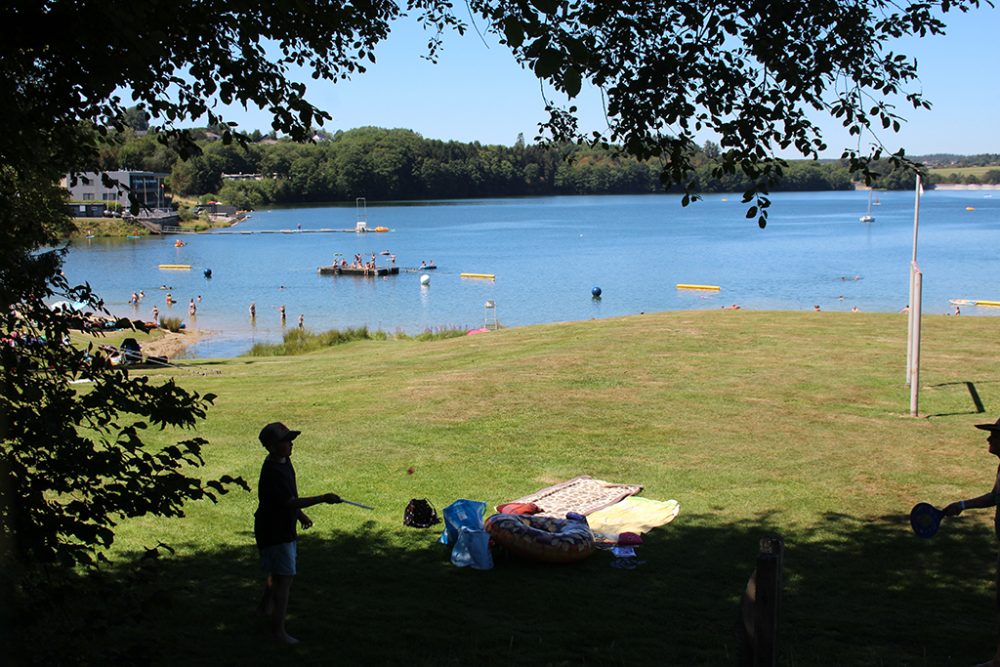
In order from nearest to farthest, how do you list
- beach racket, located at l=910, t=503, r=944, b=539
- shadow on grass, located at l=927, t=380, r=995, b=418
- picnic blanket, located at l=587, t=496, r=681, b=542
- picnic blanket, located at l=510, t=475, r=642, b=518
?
beach racket, located at l=910, t=503, r=944, b=539
picnic blanket, located at l=587, t=496, r=681, b=542
picnic blanket, located at l=510, t=475, r=642, b=518
shadow on grass, located at l=927, t=380, r=995, b=418

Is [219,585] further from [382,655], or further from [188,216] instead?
[188,216]

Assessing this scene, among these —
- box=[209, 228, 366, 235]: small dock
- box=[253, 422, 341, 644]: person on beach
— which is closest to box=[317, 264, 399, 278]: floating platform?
box=[209, 228, 366, 235]: small dock

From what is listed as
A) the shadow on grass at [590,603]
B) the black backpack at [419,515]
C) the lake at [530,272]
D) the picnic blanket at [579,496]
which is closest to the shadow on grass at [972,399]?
the shadow on grass at [590,603]

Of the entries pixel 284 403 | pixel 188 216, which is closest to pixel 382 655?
pixel 284 403

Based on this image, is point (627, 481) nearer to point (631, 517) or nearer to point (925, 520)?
point (631, 517)

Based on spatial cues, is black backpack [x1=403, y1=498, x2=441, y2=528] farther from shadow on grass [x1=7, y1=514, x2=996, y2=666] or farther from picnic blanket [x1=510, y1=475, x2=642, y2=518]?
picnic blanket [x1=510, y1=475, x2=642, y2=518]

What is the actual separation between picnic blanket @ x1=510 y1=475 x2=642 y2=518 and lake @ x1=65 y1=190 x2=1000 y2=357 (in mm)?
26594

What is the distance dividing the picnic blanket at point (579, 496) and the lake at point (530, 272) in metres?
26.6

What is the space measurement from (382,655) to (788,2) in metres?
5.38

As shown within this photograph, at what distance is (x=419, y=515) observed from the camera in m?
10.0

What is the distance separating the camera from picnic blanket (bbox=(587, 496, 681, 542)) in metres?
9.70

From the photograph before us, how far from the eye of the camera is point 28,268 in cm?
574

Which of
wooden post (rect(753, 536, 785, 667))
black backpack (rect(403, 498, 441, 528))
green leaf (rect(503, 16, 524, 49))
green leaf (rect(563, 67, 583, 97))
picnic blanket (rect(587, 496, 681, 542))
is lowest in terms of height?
picnic blanket (rect(587, 496, 681, 542))

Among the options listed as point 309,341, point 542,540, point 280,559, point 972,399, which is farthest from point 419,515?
point 309,341
